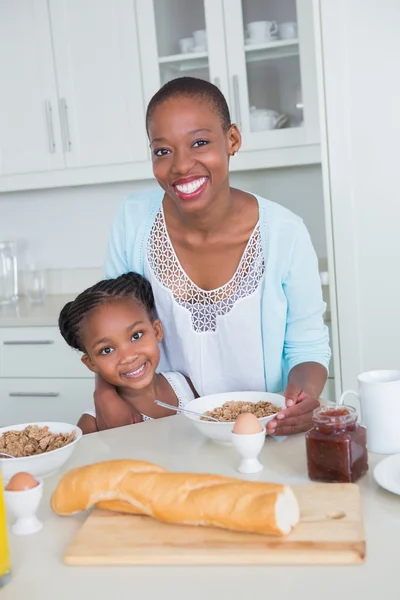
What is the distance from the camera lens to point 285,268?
66.9 inches

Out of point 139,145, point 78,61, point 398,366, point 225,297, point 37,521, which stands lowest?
point 398,366

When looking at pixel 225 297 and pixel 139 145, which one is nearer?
pixel 225 297

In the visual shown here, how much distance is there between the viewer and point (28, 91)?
3.12 m

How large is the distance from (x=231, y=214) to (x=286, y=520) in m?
0.95

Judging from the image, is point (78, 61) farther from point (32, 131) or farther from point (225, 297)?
point (225, 297)

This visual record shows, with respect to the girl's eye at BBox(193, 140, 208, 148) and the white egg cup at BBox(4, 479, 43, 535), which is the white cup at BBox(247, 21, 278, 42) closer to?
the girl's eye at BBox(193, 140, 208, 148)

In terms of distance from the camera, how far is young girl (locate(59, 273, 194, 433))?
166 cm

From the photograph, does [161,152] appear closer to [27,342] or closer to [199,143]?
[199,143]

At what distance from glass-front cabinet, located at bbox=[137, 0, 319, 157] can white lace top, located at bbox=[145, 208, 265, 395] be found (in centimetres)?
120

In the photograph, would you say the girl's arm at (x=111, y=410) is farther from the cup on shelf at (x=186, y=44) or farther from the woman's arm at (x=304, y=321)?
the cup on shelf at (x=186, y=44)

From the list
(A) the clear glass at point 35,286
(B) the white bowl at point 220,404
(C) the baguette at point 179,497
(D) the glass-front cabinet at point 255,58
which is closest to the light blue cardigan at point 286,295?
(B) the white bowl at point 220,404

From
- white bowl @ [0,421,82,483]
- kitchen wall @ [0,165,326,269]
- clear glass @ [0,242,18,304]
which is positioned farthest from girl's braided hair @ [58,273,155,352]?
clear glass @ [0,242,18,304]

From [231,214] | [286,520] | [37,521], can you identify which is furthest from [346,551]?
[231,214]

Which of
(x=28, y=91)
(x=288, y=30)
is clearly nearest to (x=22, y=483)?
(x=288, y=30)
